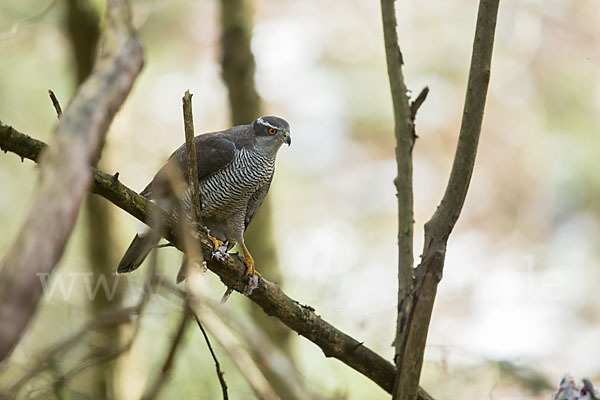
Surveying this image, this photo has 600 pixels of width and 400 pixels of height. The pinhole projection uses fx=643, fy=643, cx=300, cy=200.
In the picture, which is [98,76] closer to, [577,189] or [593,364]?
[593,364]

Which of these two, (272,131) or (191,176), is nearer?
(191,176)

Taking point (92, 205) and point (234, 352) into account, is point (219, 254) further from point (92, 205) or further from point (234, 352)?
point (92, 205)

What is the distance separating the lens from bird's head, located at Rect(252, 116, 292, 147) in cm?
470

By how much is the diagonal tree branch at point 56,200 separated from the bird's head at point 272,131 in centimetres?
313

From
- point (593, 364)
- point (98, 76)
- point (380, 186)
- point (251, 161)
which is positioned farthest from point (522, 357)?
point (380, 186)

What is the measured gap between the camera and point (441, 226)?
329cm

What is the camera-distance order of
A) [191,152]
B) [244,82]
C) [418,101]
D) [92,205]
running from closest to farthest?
[191,152], [418,101], [244,82], [92,205]

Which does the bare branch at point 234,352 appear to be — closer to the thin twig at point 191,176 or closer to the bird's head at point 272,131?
the thin twig at point 191,176

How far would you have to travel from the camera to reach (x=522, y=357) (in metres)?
5.36

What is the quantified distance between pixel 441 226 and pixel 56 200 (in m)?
2.44

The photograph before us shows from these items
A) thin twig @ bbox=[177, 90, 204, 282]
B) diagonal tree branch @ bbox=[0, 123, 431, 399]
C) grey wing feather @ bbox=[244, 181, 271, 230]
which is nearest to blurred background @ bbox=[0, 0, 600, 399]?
grey wing feather @ bbox=[244, 181, 271, 230]

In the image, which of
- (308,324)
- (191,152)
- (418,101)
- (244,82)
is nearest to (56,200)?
(191,152)

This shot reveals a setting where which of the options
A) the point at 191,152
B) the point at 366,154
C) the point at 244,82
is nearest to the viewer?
the point at 191,152

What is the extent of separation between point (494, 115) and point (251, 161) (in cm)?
985
